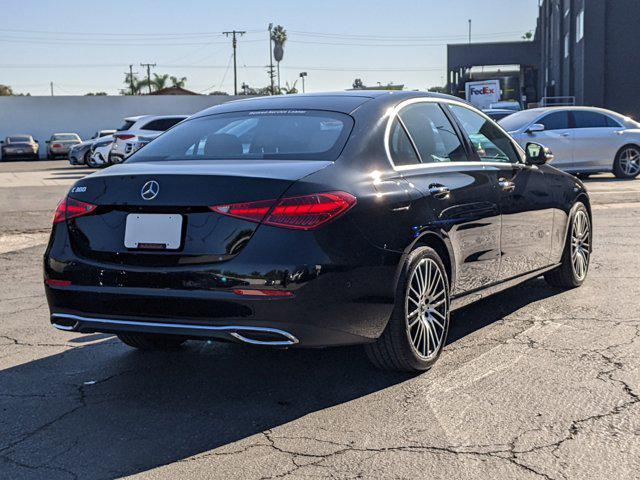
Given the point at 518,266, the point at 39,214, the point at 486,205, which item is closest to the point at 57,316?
the point at 486,205

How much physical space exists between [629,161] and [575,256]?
516 inches

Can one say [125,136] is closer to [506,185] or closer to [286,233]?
[506,185]

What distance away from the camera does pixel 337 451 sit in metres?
3.81

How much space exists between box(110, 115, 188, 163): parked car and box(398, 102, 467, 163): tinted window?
2158cm

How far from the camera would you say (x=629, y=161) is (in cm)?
1948

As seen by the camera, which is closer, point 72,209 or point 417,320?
point 72,209

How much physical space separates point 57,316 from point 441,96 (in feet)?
9.68

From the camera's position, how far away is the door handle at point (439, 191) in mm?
5125

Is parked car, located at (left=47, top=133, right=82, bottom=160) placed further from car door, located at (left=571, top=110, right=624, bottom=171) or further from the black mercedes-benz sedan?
the black mercedes-benz sedan

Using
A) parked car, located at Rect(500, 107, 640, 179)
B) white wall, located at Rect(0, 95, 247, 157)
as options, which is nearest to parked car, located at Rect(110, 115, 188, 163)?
parked car, located at Rect(500, 107, 640, 179)

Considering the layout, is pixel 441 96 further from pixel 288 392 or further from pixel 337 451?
pixel 337 451

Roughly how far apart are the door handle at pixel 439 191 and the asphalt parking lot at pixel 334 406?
98 cm

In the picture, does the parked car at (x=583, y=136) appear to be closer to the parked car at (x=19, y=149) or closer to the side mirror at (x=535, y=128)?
the side mirror at (x=535, y=128)

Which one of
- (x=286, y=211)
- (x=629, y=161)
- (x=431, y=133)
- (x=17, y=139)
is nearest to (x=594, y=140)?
(x=629, y=161)
